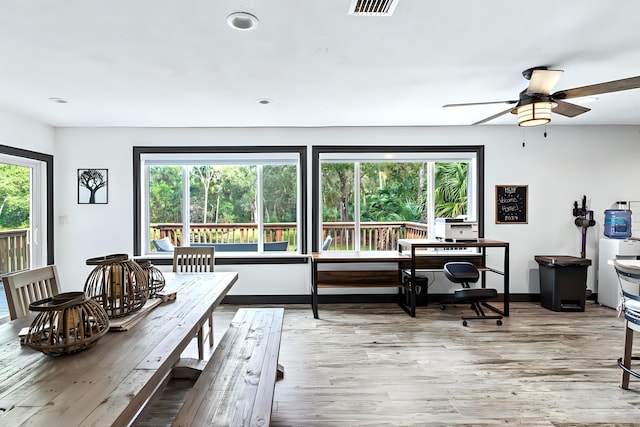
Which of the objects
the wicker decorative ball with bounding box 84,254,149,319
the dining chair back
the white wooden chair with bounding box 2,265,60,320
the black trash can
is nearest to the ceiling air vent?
the wicker decorative ball with bounding box 84,254,149,319

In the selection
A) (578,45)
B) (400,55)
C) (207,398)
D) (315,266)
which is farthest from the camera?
(315,266)

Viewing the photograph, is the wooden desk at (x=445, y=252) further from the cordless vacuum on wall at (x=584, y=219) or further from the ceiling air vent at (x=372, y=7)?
the ceiling air vent at (x=372, y=7)

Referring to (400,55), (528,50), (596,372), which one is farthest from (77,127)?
(596,372)

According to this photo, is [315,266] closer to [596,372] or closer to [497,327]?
[497,327]

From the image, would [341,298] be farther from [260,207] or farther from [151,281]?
[151,281]

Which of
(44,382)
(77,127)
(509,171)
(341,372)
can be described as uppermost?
(77,127)

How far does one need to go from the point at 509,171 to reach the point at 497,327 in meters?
2.18

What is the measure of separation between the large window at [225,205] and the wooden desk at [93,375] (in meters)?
3.12

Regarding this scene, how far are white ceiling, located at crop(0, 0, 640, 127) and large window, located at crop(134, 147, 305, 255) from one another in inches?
42.2

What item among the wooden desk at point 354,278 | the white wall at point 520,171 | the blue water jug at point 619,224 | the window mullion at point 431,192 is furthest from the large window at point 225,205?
the blue water jug at point 619,224

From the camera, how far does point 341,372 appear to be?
2.80 m

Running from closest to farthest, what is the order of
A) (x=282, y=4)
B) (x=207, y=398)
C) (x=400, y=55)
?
(x=207, y=398) < (x=282, y=4) < (x=400, y=55)

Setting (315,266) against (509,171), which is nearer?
(315,266)

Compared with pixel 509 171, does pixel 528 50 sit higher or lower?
higher
